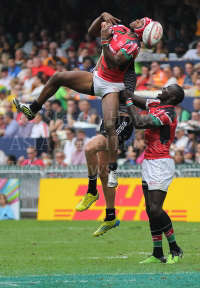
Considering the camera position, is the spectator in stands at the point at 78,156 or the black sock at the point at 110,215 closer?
the black sock at the point at 110,215

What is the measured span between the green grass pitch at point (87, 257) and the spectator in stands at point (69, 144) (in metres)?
2.38

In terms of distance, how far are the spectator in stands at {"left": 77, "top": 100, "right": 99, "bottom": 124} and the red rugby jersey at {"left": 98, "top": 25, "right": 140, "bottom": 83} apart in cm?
795

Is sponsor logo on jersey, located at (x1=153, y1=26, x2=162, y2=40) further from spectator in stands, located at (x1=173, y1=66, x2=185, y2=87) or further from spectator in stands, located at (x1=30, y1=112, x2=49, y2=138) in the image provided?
spectator in stands, located at (x1=30, y1=112, x2=49, y2=138)

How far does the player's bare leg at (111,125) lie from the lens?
896 centimetres

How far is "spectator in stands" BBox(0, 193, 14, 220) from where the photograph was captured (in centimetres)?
1691

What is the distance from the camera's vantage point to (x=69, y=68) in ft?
66.6

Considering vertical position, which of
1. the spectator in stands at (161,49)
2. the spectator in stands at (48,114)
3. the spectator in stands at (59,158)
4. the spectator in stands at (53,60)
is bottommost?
the spectator in stands at (59,158)

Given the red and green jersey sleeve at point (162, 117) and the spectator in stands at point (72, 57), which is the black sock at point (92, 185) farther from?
the spectator in stands at point (72, 57)

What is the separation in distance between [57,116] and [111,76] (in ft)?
29.6

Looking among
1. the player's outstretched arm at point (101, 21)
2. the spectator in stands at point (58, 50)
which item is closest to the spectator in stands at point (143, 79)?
the spectator in stands at point (58, 50)

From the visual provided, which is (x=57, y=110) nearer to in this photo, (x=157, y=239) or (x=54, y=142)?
(x=54, y=142)

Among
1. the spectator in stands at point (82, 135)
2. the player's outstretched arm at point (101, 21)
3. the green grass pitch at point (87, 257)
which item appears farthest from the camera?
the spectator in stands at point (82, 135)

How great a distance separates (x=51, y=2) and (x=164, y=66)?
8.45 metres

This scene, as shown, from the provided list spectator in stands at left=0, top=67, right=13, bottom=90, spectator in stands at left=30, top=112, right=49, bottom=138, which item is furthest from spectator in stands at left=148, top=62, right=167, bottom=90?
spectator in stands at left=0, top=67, right=13, bottom=90
